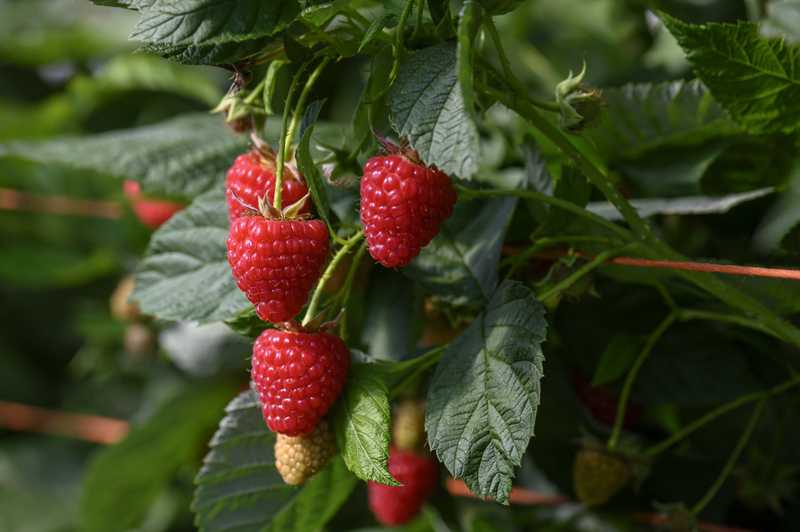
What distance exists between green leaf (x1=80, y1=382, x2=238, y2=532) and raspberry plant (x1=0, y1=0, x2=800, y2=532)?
1.05 ft

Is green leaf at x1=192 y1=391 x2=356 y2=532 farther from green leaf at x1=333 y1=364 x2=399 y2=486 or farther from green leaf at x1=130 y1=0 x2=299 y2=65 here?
green leaf at x1=130 y1=0 x2=299 y2=65

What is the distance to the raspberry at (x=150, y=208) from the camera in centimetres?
108

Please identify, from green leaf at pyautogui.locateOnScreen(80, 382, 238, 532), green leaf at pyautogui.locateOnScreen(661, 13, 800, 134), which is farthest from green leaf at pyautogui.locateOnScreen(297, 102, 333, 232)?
green leaf at pyautogui.locateOnScreen(80, 382, 238, 532)

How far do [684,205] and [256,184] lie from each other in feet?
1.14

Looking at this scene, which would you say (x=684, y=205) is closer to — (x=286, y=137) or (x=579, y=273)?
(x=579, y=273)

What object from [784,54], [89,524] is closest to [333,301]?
[784,54]

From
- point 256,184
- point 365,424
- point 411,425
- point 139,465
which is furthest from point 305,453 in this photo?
point 139,465

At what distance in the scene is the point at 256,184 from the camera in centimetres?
57

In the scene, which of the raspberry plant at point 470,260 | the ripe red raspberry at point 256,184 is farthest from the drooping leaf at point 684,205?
the ripe red raspberry at point 256,184

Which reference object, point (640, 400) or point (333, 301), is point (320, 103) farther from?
point (640, 400)

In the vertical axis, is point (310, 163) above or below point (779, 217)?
above

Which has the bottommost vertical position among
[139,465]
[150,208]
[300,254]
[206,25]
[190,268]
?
[139,465]

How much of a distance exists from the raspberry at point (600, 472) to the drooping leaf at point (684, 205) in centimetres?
18

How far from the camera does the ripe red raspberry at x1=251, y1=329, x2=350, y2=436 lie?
54cm
